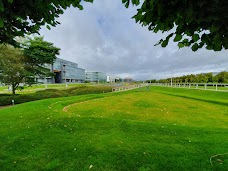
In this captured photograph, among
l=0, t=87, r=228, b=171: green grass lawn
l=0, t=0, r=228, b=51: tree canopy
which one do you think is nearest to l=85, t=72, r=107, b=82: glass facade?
l=0, t=87, r=228, b=171: green grass lawn

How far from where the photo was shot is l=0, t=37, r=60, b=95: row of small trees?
784 inches

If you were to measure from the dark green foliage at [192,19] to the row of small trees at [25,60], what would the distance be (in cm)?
1927

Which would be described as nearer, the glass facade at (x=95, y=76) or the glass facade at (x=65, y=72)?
the glass facade at (x=65, y=72)

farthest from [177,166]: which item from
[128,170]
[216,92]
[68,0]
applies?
[216,92]

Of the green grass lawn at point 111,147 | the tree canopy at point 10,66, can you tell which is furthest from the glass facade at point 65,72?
the green grass lawn at point 111,147

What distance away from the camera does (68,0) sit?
3.66 m

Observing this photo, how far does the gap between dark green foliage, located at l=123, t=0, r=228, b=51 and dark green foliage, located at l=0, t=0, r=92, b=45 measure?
5.35 ft

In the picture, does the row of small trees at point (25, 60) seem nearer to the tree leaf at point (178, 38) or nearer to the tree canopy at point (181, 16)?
the tree canopy at point (181, 16)

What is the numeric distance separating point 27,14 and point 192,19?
325 centimetres

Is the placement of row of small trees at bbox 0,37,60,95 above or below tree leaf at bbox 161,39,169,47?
above

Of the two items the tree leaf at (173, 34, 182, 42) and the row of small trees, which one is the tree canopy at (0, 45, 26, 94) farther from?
the tree leaf at (173, 34, 182, 42)

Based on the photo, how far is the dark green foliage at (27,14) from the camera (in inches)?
133

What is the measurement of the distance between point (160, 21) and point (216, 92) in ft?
84.2

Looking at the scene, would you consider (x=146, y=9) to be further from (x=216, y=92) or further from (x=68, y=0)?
(x=216, y=92)
